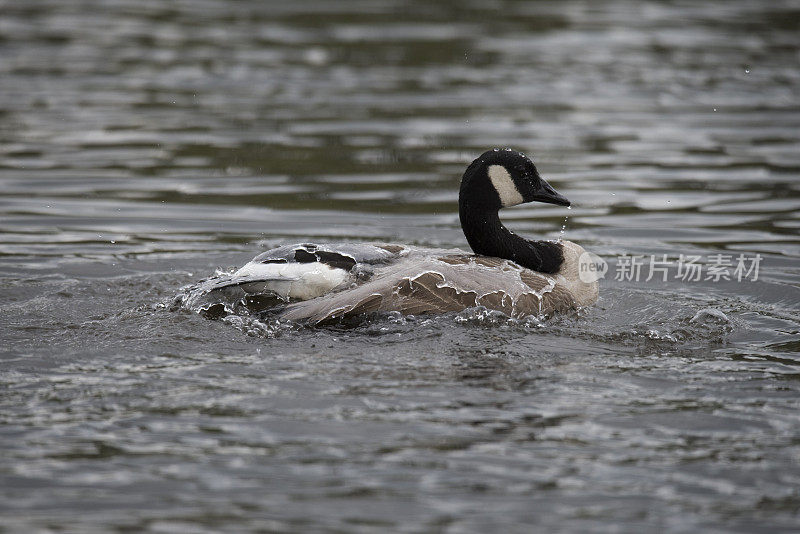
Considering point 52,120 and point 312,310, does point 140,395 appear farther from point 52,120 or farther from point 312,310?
point 52,120

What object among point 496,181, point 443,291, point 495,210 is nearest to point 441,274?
point 443,291

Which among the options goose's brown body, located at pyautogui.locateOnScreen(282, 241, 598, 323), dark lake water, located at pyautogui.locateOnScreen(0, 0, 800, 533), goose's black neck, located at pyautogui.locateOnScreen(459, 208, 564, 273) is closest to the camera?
dark lake water, located at pyautogui.locateOnScreen(0, 0, 800, 533)

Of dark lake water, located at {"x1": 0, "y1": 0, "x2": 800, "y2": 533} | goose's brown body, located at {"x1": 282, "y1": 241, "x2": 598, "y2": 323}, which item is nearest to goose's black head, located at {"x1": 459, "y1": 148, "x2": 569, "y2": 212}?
goose's brown body, located at {"x1": 282, "y1": 241, "x2": 598, "y2": 323}

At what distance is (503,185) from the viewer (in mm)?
8719

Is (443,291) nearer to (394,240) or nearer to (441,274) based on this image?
(441,274)

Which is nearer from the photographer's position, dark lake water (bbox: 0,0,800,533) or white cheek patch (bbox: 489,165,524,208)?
dark lake water (bbox: 0,0,800,533)

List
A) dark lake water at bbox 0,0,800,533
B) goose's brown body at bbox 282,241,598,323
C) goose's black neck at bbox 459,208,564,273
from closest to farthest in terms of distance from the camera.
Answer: dark lake water at bbox 0,0,800,533, goose's brown body at bbox 282,241,598,323, goose's black neck at bbox 459,208,564,273

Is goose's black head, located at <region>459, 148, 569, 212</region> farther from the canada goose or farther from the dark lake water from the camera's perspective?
the dark lake water

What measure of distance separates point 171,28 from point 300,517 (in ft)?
58.0

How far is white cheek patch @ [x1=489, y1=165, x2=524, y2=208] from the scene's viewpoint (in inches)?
341

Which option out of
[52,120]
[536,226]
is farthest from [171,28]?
[536,226]

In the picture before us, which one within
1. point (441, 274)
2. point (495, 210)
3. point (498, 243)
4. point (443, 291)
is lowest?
point (443, 291)

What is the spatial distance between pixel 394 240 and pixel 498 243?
2.29 meters

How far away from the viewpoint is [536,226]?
11.6 m
